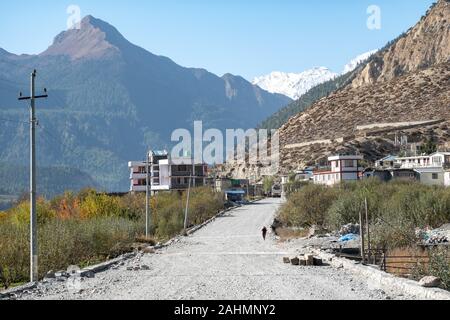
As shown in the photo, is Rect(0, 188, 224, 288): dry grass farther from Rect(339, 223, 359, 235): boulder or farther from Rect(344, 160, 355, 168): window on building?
Rect(344, 160, 355, 168): window on building

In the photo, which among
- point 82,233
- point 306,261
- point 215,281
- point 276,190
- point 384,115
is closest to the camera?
point 215,281

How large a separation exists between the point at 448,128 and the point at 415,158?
2355 centimetres

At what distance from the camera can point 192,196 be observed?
8181cm

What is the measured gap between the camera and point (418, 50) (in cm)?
18725

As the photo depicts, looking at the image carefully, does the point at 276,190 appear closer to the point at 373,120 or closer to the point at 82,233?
the point at 373,120

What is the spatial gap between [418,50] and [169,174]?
9361 centimetres

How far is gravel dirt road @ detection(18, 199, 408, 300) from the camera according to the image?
17750 mm

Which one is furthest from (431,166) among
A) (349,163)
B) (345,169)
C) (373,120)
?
(373,120)

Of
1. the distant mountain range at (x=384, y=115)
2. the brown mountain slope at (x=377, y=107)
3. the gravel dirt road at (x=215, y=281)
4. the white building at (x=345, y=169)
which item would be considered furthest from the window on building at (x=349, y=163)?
the gravel dirt road at (x=215, y=281)

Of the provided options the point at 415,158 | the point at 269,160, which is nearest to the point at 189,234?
the point at 415,158

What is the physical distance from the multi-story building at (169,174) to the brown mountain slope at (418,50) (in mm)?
77051

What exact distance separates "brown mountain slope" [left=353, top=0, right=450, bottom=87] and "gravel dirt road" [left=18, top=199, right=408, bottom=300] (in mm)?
157944
